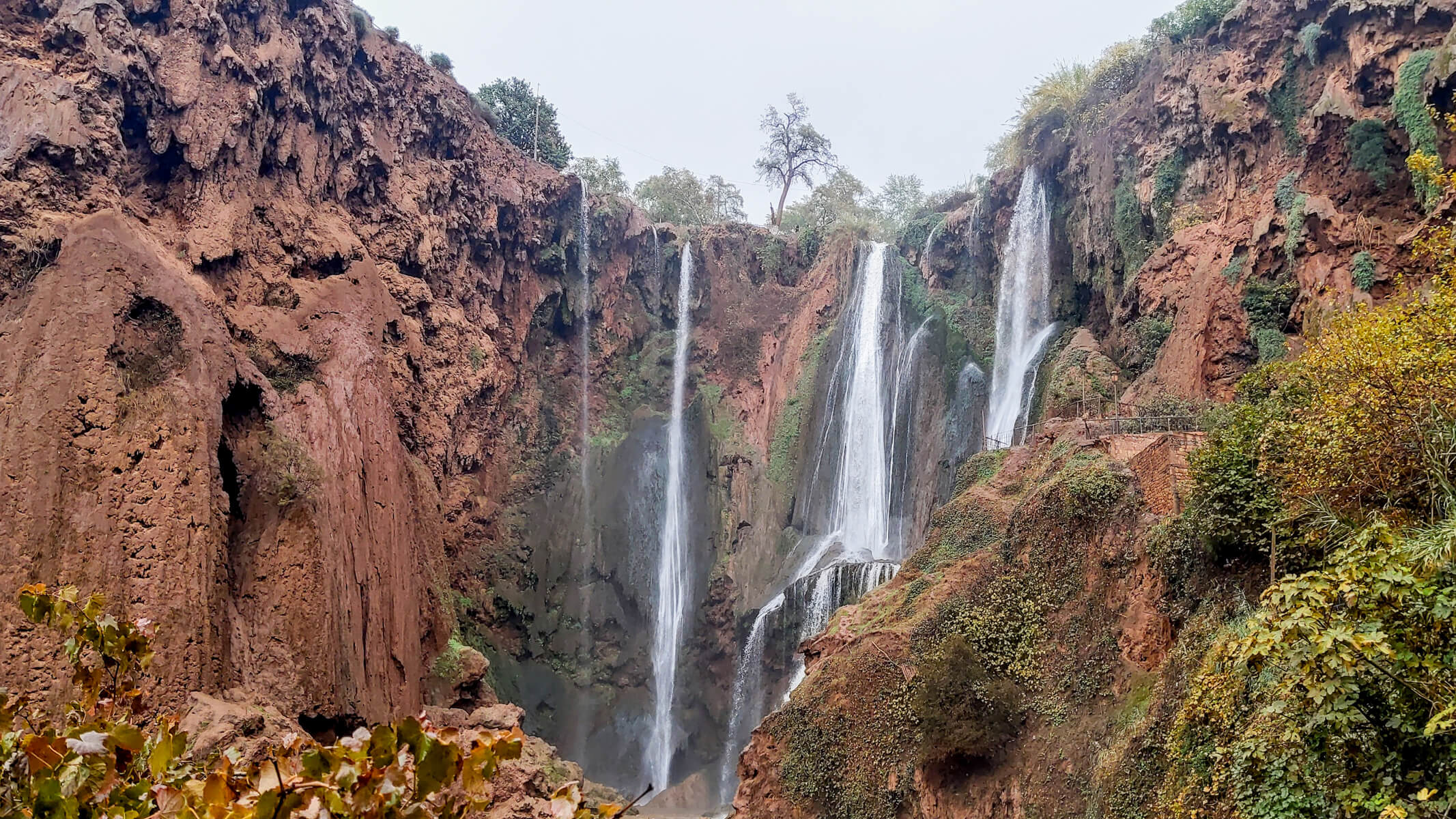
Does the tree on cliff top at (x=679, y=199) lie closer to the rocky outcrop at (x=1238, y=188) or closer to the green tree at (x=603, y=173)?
the green tree at (x=603, y=173)

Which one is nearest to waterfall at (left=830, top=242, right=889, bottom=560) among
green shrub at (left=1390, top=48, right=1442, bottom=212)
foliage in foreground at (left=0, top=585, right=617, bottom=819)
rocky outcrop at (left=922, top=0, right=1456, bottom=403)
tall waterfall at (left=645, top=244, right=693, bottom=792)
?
tall waterfall at (left=645, top=244, right=693, bottom=792)

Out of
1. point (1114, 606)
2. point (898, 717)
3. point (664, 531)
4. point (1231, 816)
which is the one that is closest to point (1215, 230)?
point (1114, 606)

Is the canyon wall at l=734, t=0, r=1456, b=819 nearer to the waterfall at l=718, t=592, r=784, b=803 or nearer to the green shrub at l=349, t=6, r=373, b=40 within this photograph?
the waterfall at l=718, t=592, r=784, b=803

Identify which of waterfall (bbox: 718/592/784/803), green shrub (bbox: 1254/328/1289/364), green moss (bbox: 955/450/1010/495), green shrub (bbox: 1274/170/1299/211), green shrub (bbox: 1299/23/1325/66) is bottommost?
waterfall (bbox: 718/592/784/803)

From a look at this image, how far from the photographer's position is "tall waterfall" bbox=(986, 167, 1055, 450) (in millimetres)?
25375

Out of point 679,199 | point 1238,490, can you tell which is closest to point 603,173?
point 679,199

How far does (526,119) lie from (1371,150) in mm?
29508

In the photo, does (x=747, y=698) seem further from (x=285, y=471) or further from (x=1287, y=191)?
(x=1287, y=191)

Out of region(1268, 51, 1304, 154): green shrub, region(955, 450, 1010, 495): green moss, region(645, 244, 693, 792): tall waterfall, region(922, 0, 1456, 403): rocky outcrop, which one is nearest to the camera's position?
region(922, 0, 1456, 403): rocky outcrop

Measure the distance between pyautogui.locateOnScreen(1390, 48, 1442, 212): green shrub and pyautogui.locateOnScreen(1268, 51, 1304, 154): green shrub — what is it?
8.52 ft

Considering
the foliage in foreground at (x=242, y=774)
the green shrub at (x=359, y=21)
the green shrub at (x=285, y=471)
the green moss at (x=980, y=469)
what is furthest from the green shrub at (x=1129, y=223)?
the foliage in foreground at (x=242, y=774)

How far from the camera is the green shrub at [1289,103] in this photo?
1909 centimetres

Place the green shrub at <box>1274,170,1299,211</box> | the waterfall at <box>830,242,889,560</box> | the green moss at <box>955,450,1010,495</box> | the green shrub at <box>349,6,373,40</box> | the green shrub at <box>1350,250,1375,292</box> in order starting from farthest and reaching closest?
the waterfall at <box>830,242,889,560</box>
the green shrub at <box>349,6,373,40</box>
the green moss at <box>955,450,1010,495</box>
the green shrub at <box>1274,170,1299,211</box>
the green shrub at <box>1350,250,1375,292</box>

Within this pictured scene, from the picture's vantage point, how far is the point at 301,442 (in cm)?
1681
